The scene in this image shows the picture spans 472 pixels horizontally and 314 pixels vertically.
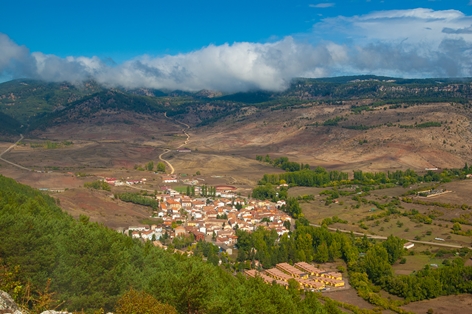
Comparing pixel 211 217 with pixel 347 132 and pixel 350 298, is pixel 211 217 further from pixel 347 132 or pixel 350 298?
pixel 347 132

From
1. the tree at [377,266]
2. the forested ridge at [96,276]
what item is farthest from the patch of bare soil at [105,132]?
the forested ridge at [96,276]

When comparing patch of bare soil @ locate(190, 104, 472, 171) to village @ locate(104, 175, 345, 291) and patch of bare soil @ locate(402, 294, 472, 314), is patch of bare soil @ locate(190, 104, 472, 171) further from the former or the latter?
patch of bare soil @ locate(402, 294, 472, 314)

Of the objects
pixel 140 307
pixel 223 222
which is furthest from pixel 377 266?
pixel 140 307

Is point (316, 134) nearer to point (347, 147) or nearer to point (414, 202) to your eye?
point (347, 147)

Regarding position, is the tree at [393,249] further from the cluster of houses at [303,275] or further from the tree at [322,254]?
the cluster of houses at [303,275]

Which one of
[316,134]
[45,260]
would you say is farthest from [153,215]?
[316,134]

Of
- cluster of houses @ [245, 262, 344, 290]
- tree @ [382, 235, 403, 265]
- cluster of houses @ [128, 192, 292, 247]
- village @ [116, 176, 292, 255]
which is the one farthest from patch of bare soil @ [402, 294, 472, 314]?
cluster of houses @ [128, 192, 292, 247]
